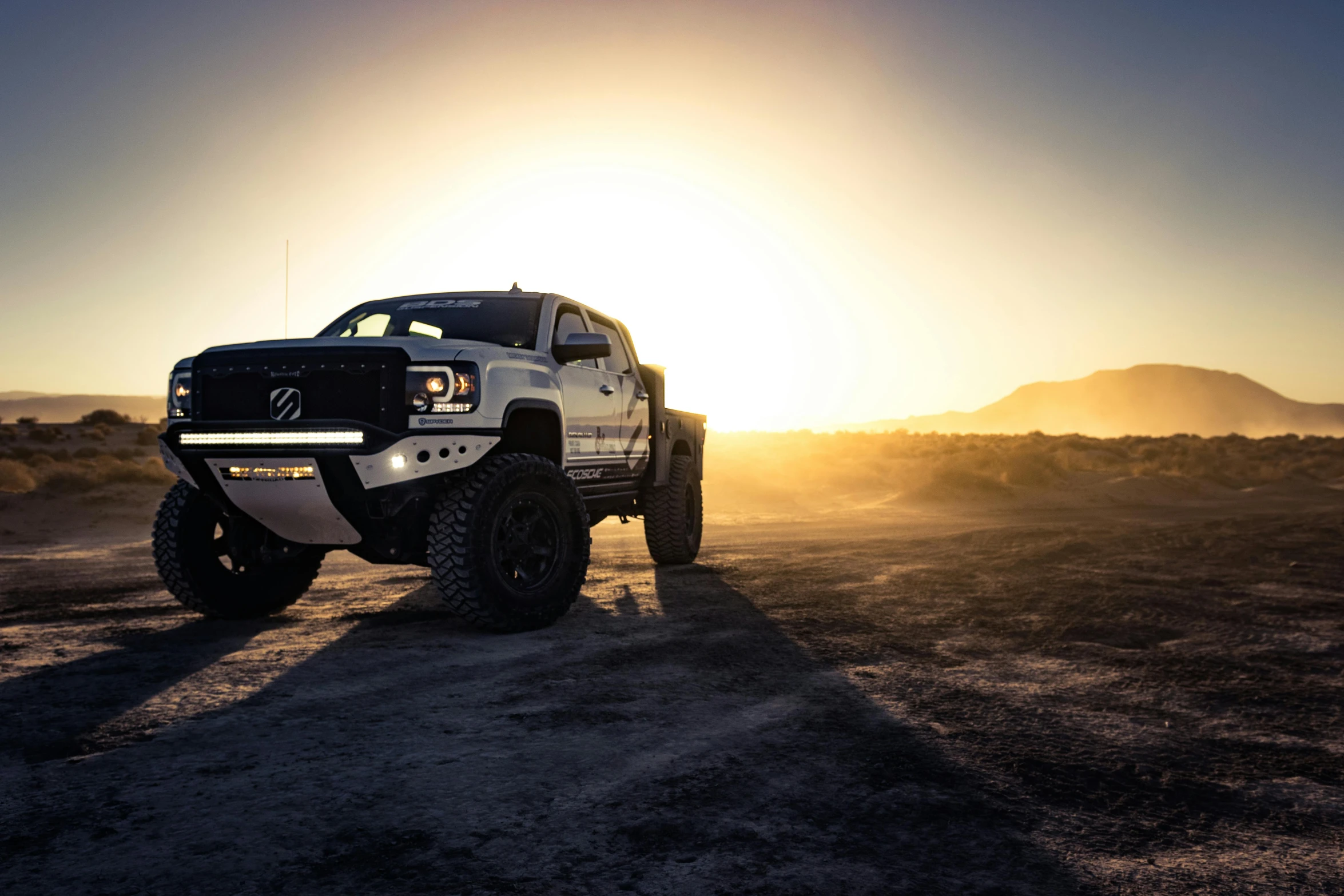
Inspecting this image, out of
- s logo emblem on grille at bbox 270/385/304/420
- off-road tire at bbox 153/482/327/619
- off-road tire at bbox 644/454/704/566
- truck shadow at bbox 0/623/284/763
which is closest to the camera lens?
truck shadow at bbox 0/623/284/763

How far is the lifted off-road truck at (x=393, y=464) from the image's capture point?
5.48m

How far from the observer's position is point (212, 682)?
4.70 meters

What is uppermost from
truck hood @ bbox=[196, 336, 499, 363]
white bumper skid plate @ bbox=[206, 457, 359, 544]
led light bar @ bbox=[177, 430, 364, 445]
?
truck hood @ bbox=[196, 336, 499, 363]

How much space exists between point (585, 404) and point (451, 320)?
1.31 metres

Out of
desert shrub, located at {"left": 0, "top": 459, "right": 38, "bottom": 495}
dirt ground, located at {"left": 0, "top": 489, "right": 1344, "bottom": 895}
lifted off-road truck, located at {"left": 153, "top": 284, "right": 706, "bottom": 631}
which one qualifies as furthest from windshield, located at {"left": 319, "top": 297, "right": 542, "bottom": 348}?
desert shrub, located at {"left": 0, "top": 459, "right": 38, "bottom": 495}

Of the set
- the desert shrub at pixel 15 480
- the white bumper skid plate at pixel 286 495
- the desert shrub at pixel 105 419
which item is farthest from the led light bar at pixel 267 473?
the desert shrub at pixel 105 419

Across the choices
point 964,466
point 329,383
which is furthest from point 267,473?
point 964,466

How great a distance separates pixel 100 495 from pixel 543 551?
52.0ft

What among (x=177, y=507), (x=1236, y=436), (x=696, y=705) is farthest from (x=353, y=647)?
(x=1236, y=436)

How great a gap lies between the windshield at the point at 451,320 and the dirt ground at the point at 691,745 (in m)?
2.28

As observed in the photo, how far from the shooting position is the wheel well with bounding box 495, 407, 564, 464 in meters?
6.53

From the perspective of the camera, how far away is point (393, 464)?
212 inches

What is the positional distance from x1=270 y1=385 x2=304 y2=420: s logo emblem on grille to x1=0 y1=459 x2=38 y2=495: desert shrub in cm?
1638

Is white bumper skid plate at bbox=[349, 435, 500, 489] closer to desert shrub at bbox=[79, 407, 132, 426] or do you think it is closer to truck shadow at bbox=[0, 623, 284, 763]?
truck shadow at bbox=[0, 623, 284, 763]
